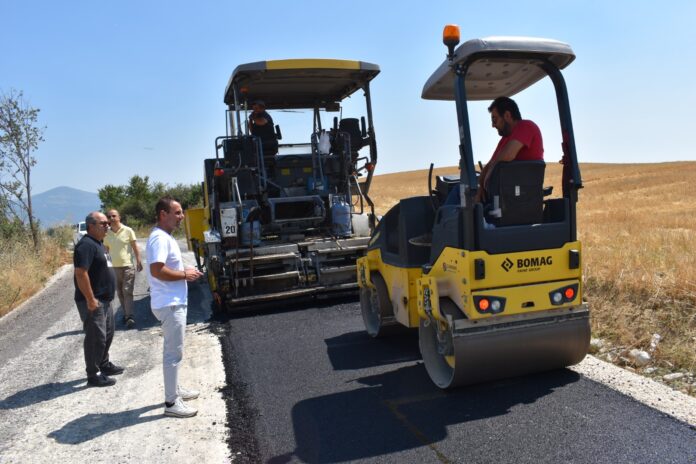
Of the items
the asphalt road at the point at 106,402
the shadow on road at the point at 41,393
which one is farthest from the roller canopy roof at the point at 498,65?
the shadow on road at the point at 41,393

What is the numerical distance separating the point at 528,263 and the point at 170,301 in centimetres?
254

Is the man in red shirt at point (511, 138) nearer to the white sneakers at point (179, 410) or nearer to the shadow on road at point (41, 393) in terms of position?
the white sneakers at point (179, 410)

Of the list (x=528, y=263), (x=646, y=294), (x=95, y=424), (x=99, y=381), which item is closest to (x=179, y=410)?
(x=95, y=424)

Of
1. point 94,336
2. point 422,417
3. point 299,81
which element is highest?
point 299,81

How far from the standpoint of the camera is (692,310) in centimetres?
515

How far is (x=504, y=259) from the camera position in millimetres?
3848

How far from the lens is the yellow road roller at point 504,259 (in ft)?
12.5

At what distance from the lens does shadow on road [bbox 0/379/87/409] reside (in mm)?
4594

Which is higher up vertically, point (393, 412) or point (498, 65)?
point (498, 65)

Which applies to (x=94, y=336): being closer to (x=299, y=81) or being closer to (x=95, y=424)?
(x=95, y=424)

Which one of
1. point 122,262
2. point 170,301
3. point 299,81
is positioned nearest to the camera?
point 170,301

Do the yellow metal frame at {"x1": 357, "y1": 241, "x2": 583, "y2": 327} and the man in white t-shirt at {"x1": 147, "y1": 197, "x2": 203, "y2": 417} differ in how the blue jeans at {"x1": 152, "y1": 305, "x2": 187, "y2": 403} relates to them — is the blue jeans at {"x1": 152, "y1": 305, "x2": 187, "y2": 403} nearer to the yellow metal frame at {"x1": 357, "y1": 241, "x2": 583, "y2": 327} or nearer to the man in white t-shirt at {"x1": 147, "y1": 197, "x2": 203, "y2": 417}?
the man in white t-shirt at {"x1": 147, "y1": 197, "x2": 203, "y2": 417}

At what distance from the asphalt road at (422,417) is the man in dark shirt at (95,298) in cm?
111

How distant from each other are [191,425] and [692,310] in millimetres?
4448
